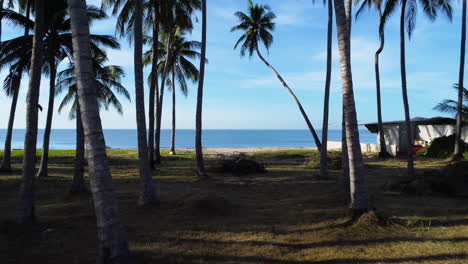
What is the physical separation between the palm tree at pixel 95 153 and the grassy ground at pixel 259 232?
25.2 inches

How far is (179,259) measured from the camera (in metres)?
4.83

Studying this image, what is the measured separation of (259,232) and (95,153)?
3.16 metres

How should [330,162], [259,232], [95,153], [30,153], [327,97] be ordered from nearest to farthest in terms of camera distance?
[95,153] < [259,232] < [30,153] < [327,97] < [330,162]

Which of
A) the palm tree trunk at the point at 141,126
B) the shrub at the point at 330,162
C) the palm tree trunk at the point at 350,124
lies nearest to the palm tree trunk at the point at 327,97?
the shrub at the point at 330,162

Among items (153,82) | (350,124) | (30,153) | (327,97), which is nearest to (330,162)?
(327,97)

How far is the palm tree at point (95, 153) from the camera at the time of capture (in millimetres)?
4281

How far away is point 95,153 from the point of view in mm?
4277

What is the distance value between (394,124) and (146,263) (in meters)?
27.4

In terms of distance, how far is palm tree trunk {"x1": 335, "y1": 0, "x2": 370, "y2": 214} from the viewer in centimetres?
642

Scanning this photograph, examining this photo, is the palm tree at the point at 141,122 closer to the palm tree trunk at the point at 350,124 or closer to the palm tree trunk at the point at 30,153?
the palm tree trunk at the point at 30,153

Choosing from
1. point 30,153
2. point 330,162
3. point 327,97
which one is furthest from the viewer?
point 330,162

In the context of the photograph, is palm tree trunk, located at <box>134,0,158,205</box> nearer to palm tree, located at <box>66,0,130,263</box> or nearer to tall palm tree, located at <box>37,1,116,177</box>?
palm tree, located at <box>66,0,130,263</box>

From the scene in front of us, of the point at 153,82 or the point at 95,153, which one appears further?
the point at 153,82

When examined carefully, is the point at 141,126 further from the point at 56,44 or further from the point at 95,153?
the point at 56,44
